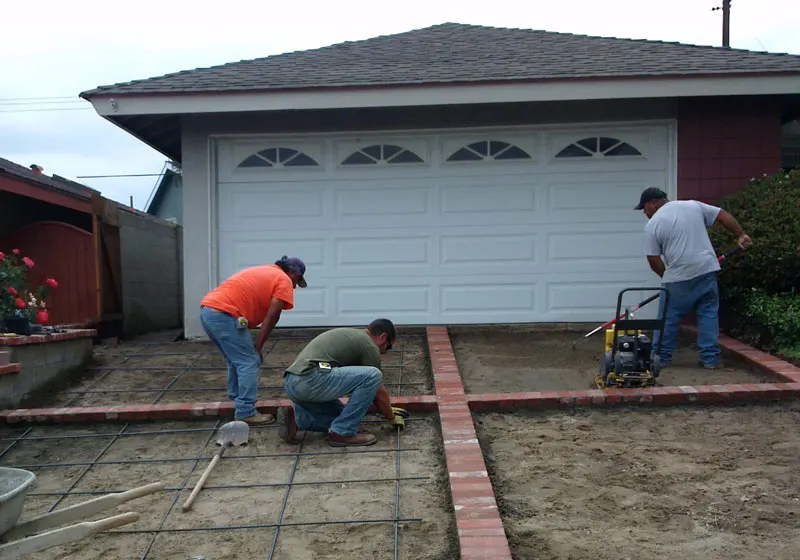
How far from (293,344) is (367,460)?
139 inches

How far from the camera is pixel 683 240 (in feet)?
20.1

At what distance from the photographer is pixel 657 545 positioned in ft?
10.6

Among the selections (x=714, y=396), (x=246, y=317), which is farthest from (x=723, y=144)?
(x=246, y=317)

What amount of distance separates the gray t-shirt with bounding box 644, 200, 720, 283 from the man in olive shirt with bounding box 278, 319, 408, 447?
2771 mm

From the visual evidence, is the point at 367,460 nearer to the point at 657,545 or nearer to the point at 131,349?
the point at 657,545

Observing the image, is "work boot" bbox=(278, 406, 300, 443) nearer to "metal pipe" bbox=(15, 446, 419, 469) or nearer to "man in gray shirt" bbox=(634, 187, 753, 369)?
"metal pipe" bbox=(15, 446, 419, 469)

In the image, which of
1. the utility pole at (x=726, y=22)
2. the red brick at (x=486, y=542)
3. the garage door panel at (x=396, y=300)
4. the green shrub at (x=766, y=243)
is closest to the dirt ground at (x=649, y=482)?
the red brick at (x=486, y=542)

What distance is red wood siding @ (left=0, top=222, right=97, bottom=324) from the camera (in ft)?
31.2

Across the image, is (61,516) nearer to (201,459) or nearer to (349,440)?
(201,459)

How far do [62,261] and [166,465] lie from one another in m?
6.09

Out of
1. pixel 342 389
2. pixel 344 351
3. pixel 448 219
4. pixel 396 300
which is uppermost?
pixel 448 219

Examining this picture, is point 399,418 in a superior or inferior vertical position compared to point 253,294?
inferior

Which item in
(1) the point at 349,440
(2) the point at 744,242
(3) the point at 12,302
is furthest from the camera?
(3) the point at 12,302

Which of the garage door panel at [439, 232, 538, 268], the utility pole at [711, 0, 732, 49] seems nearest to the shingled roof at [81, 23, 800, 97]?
the garage door panel at [439, 232, 538, 268]
